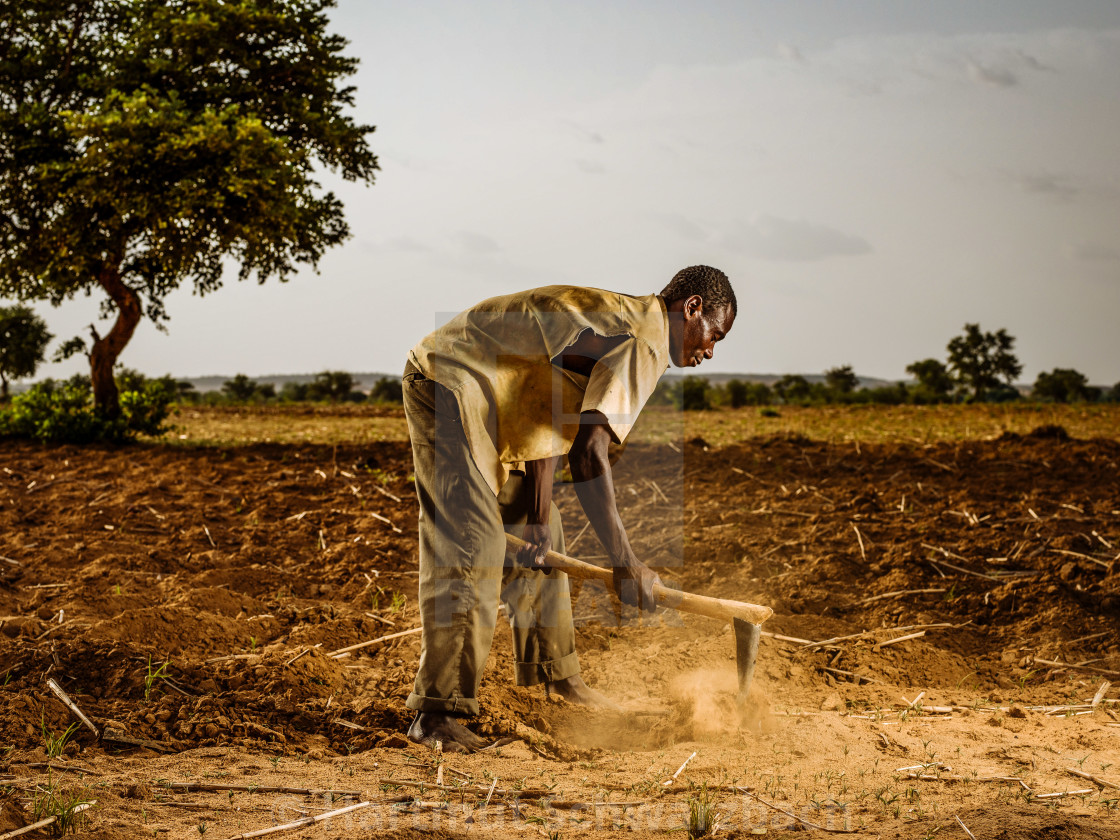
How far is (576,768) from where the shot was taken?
295cm

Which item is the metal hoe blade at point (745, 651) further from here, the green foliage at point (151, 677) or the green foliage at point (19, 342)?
the green foliage at point (19, 342)

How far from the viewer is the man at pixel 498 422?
299cm

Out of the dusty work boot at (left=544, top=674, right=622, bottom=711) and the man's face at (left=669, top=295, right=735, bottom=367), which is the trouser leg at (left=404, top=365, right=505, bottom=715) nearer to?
the dusty work boot at (left=544, top=674, right=622, bottom=711)

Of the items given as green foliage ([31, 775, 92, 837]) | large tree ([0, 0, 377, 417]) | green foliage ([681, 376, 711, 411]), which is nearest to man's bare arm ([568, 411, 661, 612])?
green foliage ([31, 775, 92, 837])

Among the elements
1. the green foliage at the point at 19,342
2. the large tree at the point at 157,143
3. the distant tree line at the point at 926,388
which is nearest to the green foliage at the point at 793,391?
the distant tree line at the point at 926,388

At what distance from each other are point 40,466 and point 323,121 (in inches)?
249

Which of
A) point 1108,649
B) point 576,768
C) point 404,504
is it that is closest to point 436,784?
point 576,768

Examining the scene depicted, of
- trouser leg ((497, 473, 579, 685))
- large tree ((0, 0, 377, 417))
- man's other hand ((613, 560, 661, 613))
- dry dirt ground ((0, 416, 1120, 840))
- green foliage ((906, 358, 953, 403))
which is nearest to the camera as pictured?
dry dirt ground ((0, 416, 1120, 840))

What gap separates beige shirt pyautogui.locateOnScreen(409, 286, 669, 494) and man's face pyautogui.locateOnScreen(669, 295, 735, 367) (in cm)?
6

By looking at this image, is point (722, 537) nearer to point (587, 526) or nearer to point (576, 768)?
point (587, 526)

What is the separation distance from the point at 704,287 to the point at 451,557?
1325 mm

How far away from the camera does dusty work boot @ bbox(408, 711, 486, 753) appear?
306 centimetres

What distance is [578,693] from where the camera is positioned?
365 cm

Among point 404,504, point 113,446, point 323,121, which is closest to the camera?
point 404,504
